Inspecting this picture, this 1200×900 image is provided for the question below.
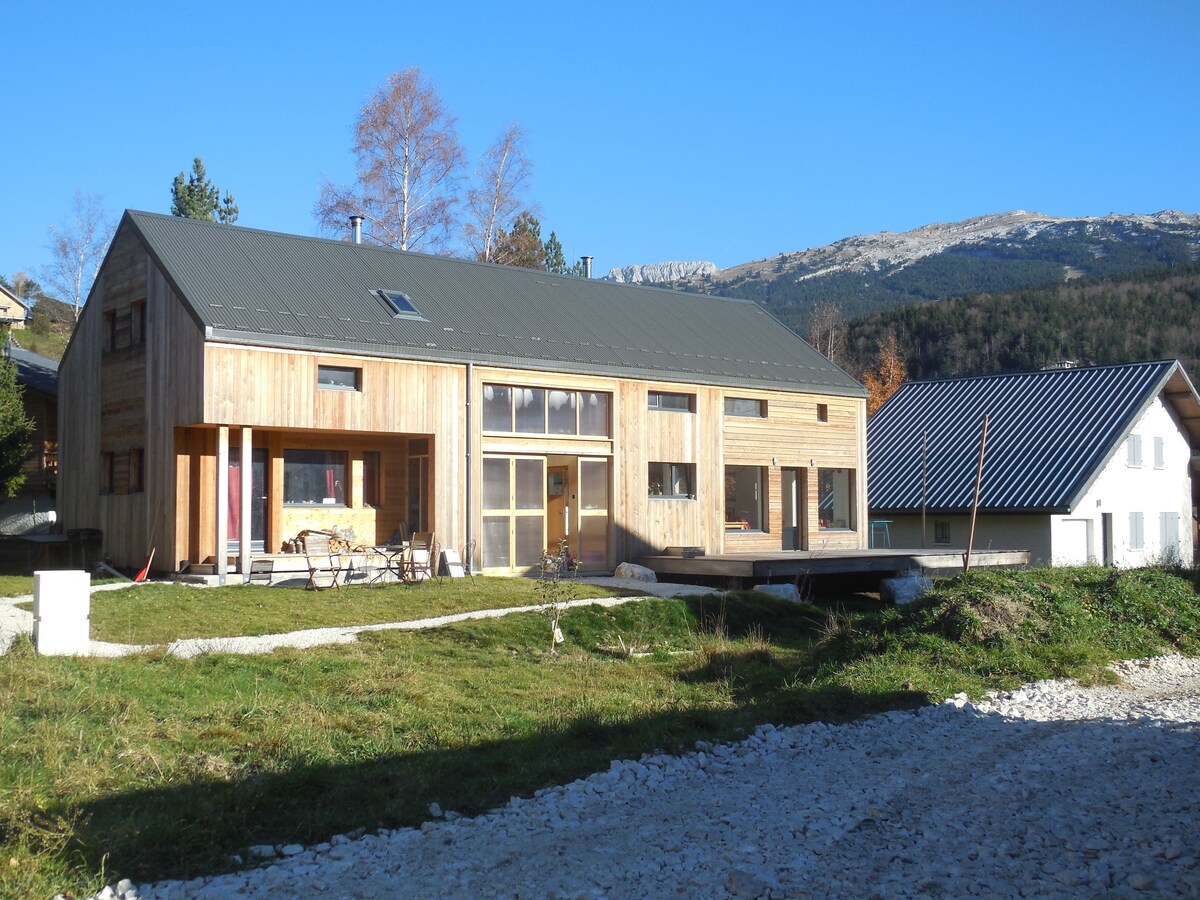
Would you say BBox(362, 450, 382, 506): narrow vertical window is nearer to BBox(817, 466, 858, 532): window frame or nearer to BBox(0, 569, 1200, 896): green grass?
BBox(0, 569, 1200, 896): green grass

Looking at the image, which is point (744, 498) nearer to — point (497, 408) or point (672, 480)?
point (672, 480)

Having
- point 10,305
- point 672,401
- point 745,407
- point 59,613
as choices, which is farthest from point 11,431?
point 10,305

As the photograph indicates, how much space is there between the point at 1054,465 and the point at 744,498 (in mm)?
8738

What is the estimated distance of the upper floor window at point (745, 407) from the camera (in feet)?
83.8

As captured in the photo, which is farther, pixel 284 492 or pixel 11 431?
pixel 11 431

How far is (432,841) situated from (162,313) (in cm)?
1535

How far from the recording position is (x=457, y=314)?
22.8 metres

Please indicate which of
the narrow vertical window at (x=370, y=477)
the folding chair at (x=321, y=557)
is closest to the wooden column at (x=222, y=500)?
the folding chair at (x=321, y=557)

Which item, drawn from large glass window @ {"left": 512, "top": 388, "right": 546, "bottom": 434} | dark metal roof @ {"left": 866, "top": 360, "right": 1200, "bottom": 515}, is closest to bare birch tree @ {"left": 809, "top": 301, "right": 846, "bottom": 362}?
dark metal roof @ {"left": 866, "top": 360, "right": 1200, "bottom": 515}

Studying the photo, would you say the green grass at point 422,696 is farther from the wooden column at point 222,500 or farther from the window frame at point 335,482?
the window frame at point 335,482

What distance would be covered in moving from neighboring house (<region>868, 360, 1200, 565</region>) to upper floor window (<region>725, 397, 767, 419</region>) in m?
5.70

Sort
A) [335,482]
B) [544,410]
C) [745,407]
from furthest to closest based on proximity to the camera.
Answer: [745,407] → [544,410] → [335,482]

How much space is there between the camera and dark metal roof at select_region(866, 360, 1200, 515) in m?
29.2

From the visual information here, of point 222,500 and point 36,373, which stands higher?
point 36,373
